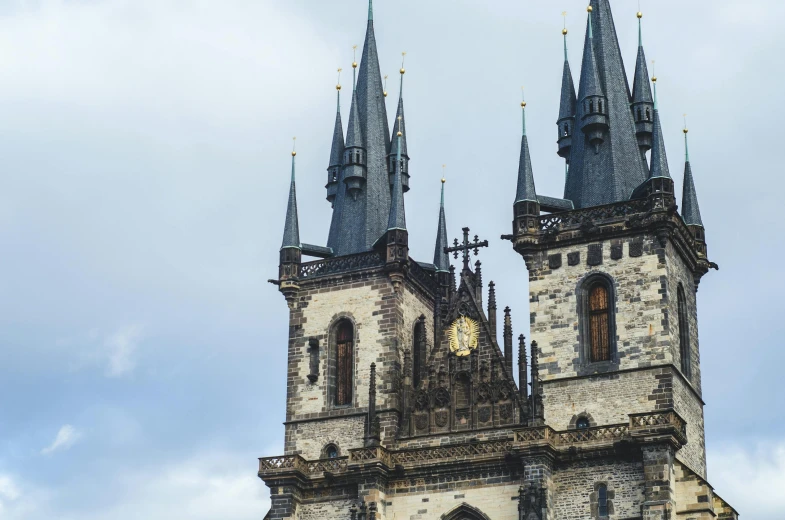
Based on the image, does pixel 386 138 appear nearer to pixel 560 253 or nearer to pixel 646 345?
pixel 560 253

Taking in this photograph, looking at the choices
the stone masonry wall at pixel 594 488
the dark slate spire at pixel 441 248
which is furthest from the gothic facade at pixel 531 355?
the dark slate spire at pixel 441 248

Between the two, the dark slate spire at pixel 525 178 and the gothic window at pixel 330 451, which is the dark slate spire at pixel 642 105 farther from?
the gothic window at pixel 330 451

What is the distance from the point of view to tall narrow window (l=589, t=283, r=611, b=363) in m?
52.2

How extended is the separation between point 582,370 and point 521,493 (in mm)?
4776

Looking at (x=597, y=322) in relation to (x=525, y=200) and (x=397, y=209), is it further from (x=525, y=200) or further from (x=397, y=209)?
(x=397, y=209)

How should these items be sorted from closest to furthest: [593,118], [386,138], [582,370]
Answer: [582,370], [593,118], [386,138]

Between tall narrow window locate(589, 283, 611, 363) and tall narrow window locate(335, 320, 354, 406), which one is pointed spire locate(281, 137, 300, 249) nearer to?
tall narrow window locate(335, 320, 354, 406)

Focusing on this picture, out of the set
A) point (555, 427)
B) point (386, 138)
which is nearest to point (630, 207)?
point (555, 427)

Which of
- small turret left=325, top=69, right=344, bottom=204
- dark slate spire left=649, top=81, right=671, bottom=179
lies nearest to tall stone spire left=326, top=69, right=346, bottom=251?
small turret left=325, top=69, right=344, bottom=204

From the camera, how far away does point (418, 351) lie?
187ft

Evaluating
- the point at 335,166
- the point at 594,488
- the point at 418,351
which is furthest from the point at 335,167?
the point at 594,488

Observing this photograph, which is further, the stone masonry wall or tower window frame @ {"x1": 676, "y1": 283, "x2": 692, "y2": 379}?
tower window frame @ {"x1": 676, "y1": 283, "x2": 692, "y2": 379}

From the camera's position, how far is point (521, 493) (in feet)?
164

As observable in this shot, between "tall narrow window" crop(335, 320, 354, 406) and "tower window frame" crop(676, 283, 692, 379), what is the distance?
11.4 metres
